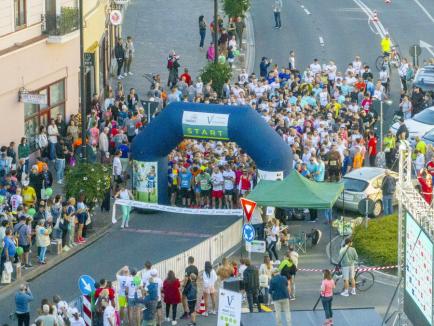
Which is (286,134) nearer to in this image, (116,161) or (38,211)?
(116,161)

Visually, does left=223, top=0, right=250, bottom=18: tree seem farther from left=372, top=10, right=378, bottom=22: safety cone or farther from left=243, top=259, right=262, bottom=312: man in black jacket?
left=243, top=259, right=262, bottom=312: man in black jacket

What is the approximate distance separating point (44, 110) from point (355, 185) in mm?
11880

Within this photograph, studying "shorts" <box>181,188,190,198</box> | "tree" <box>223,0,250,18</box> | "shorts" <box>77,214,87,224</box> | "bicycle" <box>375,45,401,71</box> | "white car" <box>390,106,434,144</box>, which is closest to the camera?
"shorts" <box>77,214,87,224</box>

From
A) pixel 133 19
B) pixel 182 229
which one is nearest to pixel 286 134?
pixel 182 229

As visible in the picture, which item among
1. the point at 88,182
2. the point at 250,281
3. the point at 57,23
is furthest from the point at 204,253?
the point at 57,23

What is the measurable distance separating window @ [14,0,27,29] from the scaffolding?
18.5 metres

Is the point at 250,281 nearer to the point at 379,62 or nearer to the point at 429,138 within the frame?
the point at 429,138

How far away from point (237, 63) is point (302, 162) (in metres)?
18.1

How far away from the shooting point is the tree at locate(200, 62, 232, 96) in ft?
192

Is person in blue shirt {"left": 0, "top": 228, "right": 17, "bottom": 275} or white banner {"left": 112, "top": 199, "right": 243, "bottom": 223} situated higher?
person in blue shirt {"left": 0, "top": 228, "right": 17, "bottom": 275}

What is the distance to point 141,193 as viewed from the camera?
A: 158 feet

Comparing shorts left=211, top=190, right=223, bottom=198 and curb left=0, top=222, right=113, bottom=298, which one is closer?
curb left=0, top=222, right=113, bottom=298

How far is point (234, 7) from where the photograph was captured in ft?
218

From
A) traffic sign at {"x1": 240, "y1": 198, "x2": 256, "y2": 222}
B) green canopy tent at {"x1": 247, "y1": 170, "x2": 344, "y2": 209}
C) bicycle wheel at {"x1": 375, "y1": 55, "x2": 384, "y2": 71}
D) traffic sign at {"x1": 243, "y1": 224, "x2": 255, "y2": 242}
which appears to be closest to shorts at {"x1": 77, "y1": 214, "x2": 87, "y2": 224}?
green canopy tent at {"x1": 247, "y1": 170, "x2": 344, "y2": 209}
